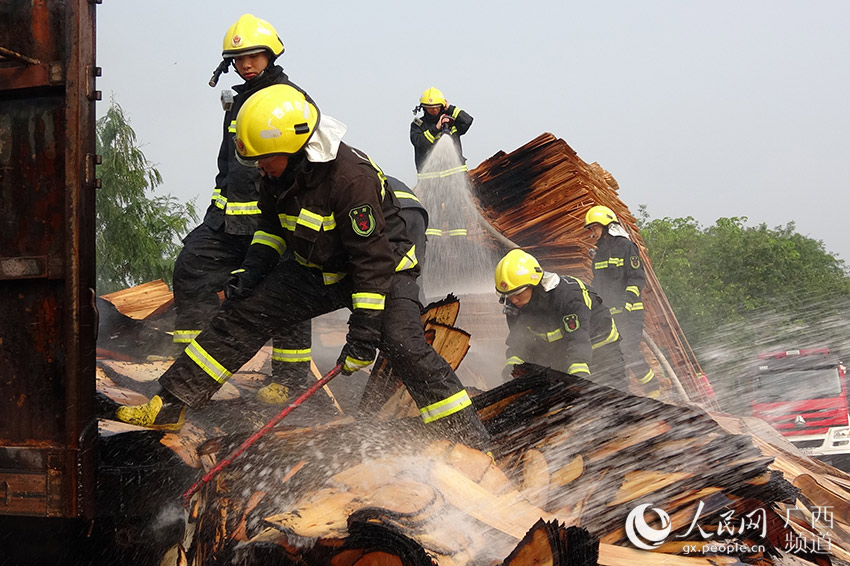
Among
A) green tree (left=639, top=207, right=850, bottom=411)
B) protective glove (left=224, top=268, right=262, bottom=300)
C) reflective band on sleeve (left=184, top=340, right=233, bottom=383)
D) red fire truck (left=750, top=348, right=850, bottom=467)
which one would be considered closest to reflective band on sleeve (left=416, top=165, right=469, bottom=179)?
protective glove (left=224, top=268, right=262, bottom=300)

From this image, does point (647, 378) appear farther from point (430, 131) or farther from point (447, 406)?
point (447, 406)

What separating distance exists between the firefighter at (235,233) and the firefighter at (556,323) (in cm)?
210

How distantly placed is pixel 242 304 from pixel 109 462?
3.16 ft

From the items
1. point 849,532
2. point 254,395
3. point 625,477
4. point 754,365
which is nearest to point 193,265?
point 254,395

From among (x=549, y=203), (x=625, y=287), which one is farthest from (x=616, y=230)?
(x=549, y=203)

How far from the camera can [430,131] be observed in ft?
27.9

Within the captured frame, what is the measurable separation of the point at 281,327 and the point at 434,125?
17.1 ft

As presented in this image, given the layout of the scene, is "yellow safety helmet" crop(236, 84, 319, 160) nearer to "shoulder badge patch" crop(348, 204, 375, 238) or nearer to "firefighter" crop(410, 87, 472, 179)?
"shoulder badge patch" crop(348, 204, 375, 238)

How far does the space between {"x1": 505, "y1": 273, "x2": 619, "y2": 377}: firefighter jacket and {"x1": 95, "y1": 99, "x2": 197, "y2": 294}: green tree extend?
15.2ft

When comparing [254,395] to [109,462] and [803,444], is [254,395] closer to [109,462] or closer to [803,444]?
[109,462]

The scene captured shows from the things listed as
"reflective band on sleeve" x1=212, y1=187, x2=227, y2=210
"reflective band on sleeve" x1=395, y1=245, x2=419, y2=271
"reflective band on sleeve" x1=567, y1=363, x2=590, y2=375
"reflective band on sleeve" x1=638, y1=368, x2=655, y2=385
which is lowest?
"reflective band on sleeve" x1=638, y1=368, x2=655, y2=385

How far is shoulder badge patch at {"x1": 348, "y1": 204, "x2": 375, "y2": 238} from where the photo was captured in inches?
134

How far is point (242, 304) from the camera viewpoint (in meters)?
3.69
